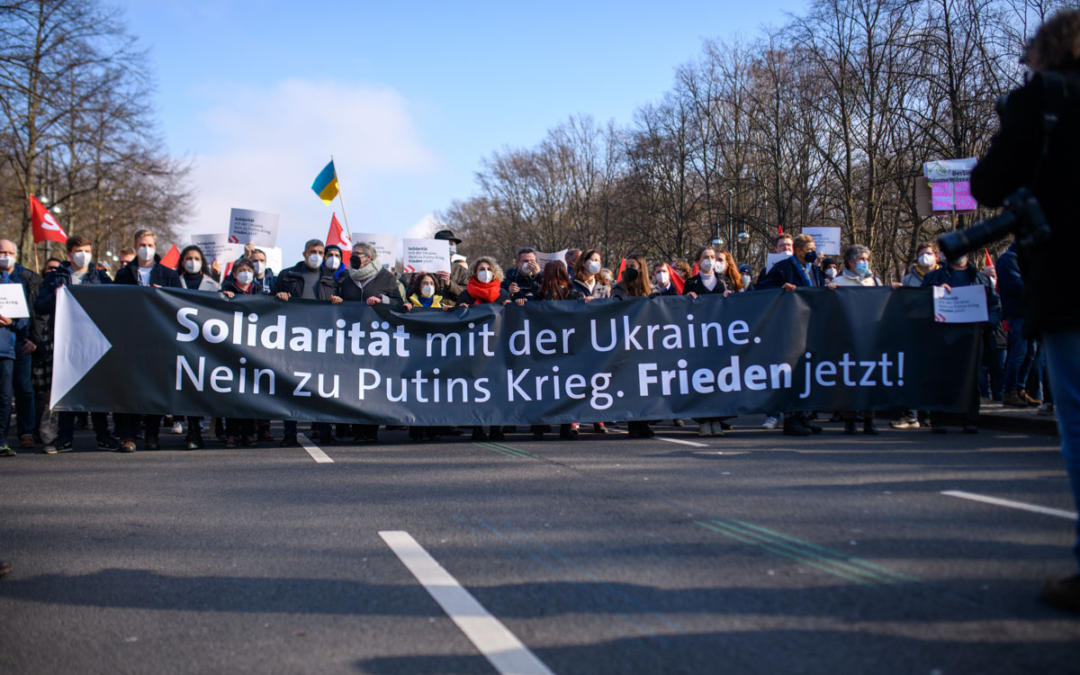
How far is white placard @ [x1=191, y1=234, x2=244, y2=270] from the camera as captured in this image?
17.3 m

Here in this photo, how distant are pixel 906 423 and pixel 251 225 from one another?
1165 centimetres

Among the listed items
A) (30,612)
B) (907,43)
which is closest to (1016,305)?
(30,612)

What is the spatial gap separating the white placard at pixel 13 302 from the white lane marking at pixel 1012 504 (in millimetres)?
8536

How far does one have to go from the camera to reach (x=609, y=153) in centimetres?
6025

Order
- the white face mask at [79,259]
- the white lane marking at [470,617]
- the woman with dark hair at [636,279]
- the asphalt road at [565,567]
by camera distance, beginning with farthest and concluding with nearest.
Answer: the woman with dark hair at [636,279] → the white face mask at [79,259] → the asphalt road at [565,567] → the white lane marking at [470,617]

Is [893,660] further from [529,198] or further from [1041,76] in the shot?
[529,198]

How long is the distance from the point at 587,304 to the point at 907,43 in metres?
22.8

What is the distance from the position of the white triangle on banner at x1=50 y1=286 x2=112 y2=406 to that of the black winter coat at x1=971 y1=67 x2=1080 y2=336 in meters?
8.58

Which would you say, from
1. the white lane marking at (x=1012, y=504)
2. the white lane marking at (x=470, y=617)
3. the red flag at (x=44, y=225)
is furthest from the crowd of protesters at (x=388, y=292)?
the white lane marking at (x=470, y=617)

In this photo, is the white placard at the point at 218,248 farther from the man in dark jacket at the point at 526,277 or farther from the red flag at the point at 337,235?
the man in dark jacket at the point at 526,277

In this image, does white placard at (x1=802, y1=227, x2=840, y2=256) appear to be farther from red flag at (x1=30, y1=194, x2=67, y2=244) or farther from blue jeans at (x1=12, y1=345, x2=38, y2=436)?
blue jeans at (x1=12, y1=345, x2=38, y2=436)

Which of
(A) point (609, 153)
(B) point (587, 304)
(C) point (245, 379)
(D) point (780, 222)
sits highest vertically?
(A) point (609, 153)

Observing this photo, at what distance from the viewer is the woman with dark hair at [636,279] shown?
35.6 feet

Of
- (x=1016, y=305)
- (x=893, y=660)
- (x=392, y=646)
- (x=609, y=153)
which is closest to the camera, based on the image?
A: (x=893, y=660)
